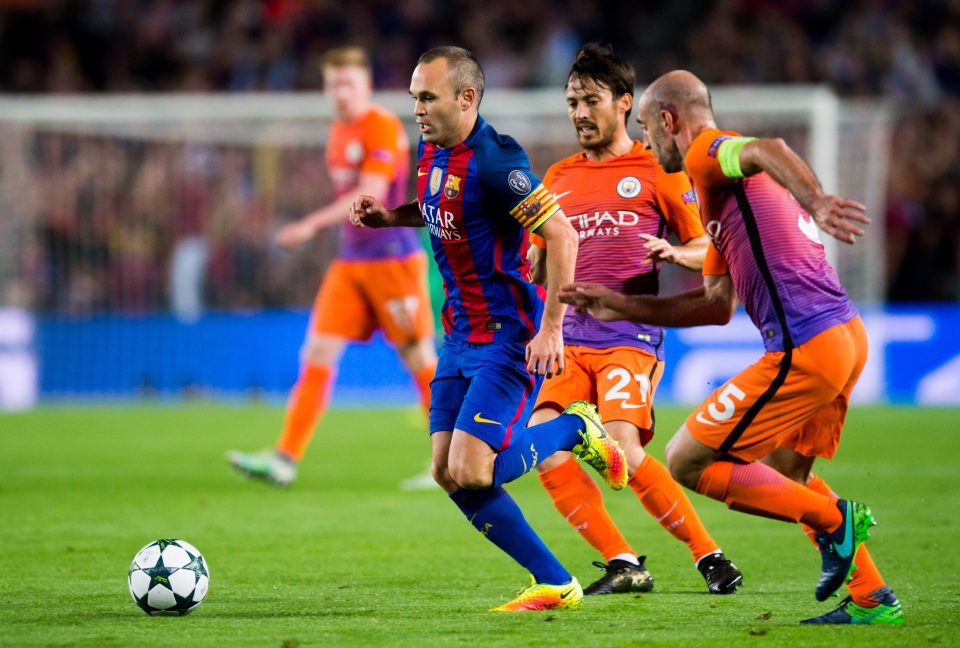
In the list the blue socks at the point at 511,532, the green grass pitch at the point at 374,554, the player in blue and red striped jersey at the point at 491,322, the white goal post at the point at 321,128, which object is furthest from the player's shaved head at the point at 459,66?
the white goal post at the point at 321,128

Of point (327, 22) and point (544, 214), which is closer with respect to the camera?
point (544, 214)

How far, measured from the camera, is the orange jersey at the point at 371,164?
11.0 meters

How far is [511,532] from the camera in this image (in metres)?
5.94

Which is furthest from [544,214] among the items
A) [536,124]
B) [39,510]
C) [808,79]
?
[808,79]

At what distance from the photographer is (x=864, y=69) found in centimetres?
2256

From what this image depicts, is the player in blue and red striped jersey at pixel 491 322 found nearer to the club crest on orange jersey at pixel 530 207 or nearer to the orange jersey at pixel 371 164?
the club crest on orange jersey at pixel 530 207

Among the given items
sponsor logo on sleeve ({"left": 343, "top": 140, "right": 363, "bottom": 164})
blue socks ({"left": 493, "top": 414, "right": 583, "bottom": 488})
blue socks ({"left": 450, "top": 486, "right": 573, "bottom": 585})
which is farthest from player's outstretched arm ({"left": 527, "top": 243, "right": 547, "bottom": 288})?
sponsor logo on sleeve ({"left": 343, "top": 140, "right": 363, "bottom": 164})

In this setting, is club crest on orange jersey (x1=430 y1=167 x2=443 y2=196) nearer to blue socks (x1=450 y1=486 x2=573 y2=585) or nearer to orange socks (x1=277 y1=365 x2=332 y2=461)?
blue socks (x1=450 y1=486 x2=573 y2=585)

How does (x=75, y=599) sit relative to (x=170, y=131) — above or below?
below

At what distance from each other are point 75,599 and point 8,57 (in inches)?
779

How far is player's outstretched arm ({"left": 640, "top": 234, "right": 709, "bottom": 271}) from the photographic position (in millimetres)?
6133

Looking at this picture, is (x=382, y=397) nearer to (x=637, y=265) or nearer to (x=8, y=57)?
(x=8, y=57)

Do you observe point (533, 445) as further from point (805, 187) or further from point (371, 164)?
point (371, 164)

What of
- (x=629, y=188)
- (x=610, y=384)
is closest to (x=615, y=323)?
(x=610, y=384)
